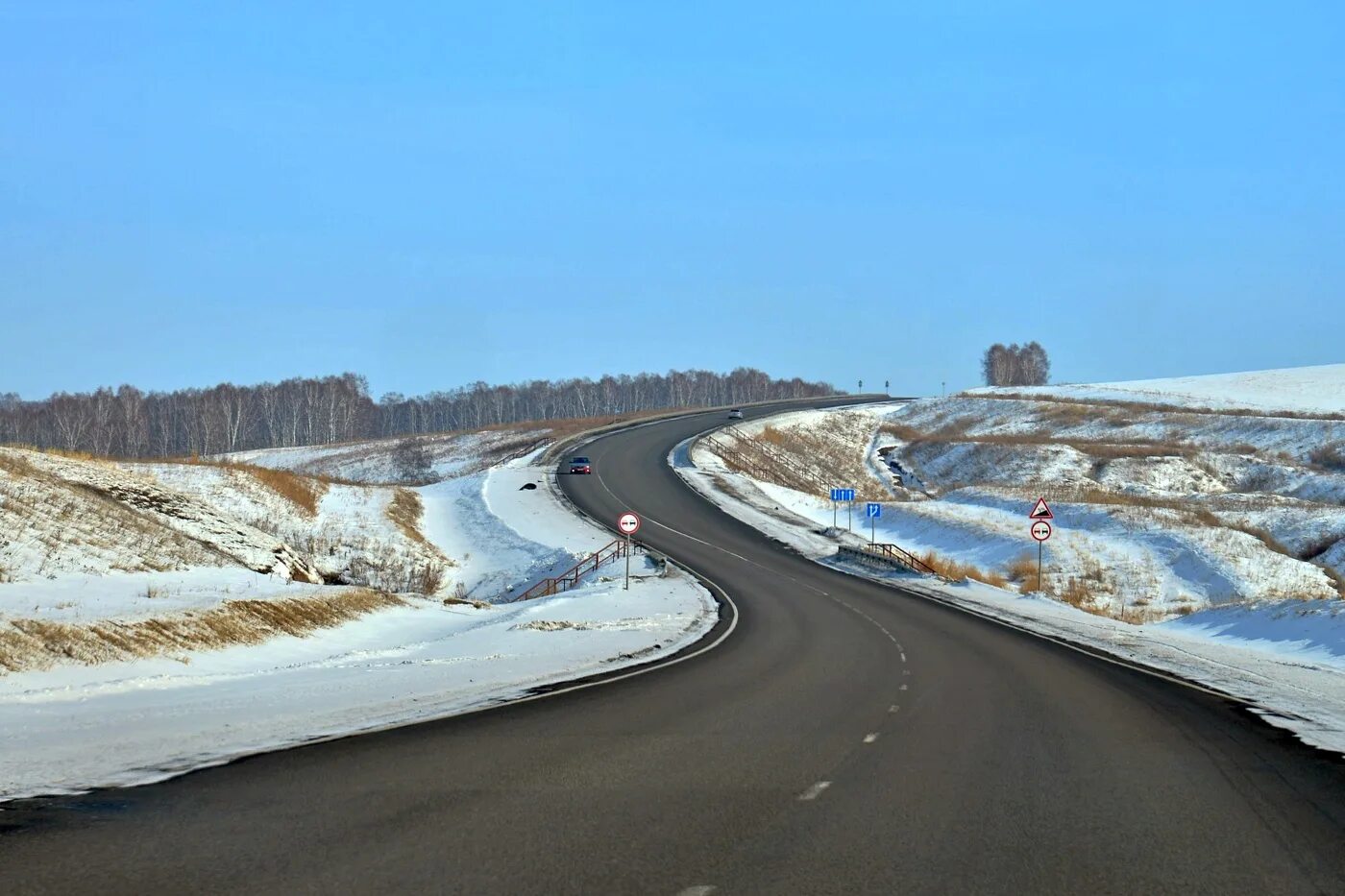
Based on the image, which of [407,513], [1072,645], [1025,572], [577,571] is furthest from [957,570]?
[407,513]

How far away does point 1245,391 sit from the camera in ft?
427

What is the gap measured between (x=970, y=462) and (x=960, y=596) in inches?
1948

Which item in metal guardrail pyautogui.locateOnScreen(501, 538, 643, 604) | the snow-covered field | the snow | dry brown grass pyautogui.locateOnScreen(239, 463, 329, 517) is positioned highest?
the snow

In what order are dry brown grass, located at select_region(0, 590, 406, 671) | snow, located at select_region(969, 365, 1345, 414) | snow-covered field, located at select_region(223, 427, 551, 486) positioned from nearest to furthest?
1. dry brown grass, located at select_region(0, 590, 406, 671)
2. snow-covered field, located at select_region(223, 427, 551, 486)
3. snow, located at select_region(969, 365, 1345, 414)

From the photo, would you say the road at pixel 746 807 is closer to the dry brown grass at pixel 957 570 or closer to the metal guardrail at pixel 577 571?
the metal guardrail at pixel 577 571

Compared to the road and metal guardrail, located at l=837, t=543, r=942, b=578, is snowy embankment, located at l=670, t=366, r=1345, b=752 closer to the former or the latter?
metal guardrail, located at l=837, t=543, r=942, b=578

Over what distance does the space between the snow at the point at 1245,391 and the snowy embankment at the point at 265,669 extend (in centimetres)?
9595

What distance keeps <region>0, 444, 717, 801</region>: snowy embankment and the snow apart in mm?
95946

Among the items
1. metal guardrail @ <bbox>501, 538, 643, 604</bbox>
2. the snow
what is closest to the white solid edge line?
metal guardrail @ <bbox>501, 538, 643, 604</bbox>

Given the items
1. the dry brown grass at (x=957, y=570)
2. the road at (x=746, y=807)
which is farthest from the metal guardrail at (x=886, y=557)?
the road at (x=746, y=807)

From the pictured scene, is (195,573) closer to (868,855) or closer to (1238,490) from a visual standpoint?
(868,855)

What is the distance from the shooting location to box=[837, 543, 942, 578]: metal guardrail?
149 ft

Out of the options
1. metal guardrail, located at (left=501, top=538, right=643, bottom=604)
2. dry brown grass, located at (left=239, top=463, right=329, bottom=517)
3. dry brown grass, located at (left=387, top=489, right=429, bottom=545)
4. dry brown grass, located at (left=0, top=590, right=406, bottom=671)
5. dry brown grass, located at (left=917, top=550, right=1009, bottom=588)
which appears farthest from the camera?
dry brown grass, located at (left=387, top=489, right=429, bottom=545)

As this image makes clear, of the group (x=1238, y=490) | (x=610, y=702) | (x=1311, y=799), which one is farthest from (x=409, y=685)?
(x=1238, y=490)
